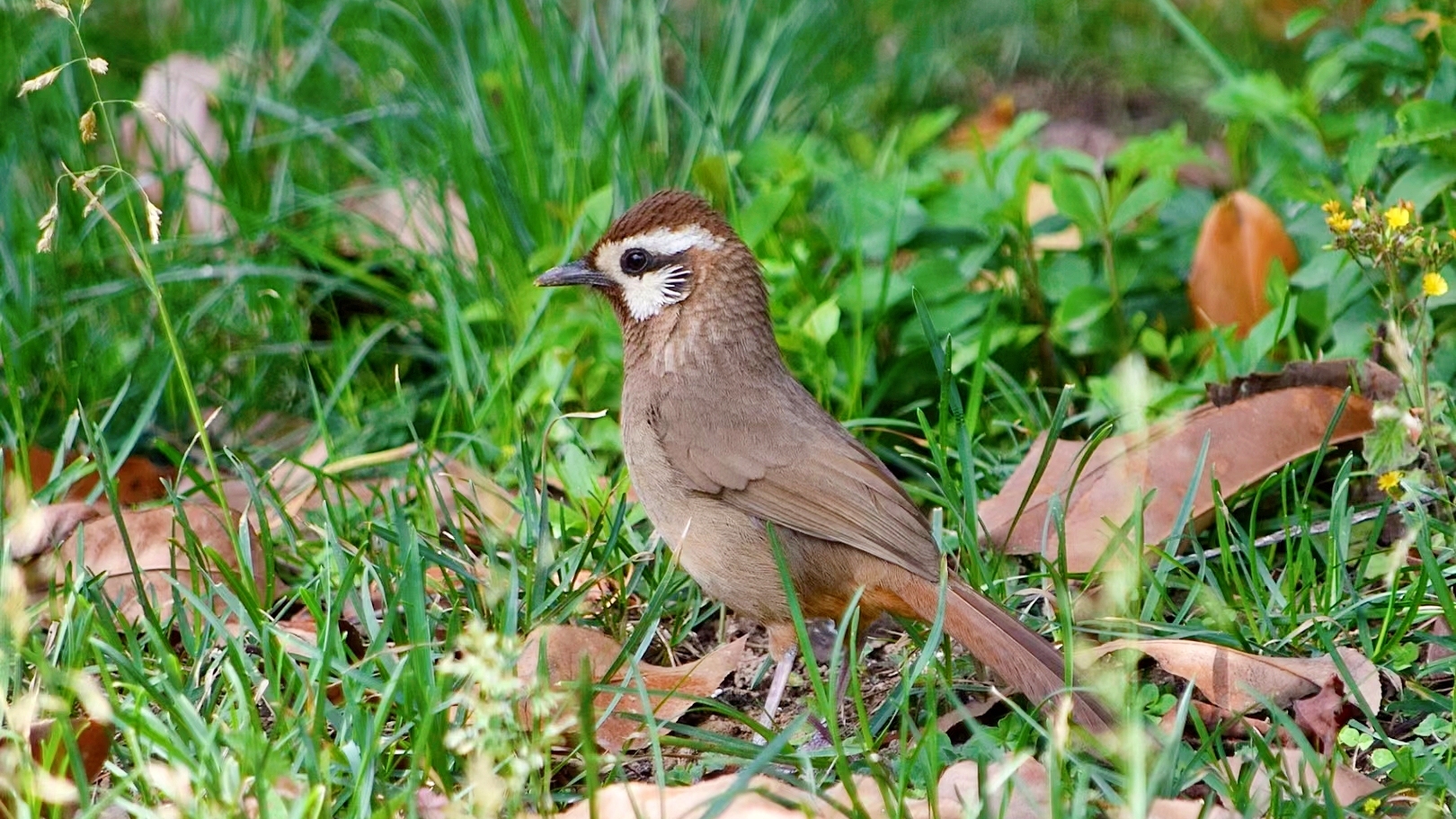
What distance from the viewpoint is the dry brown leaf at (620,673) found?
3668mm

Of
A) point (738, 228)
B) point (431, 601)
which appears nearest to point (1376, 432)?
point (738, 228)

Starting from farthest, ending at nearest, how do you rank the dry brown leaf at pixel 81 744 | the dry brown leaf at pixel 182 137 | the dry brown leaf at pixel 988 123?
the dry brown leaf at pixel 988 123
the dry brown leaf at pixel 182 137
the dry brown leaf at pixel 81 744

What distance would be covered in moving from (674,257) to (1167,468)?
56.1 inches

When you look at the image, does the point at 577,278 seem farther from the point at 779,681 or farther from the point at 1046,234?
the point at 1046,234

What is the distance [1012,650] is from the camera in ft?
11.6

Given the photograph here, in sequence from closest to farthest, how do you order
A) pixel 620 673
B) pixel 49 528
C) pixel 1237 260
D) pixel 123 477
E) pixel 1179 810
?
pixel 1179 810
pixel 620 673
pixel 49 528
pixel 123 477
pixel 1237 260

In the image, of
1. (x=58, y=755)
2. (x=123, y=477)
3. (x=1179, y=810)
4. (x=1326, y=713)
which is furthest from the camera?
(x=123, y=477)

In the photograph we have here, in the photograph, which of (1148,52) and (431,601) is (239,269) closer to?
(431,601)

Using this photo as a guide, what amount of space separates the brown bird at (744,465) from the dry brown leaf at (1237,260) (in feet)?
5.57

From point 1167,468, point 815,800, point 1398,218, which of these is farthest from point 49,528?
point 1398,218

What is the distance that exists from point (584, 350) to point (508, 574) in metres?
1.65

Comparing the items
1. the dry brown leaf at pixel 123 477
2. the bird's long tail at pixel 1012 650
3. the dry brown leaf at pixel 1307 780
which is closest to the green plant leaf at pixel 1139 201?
the bird's long tail at pixel 1012 650

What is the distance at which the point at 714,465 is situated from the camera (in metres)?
4.20

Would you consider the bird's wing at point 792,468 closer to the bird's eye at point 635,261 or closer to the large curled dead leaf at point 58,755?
the bird's eye at point 635,261
